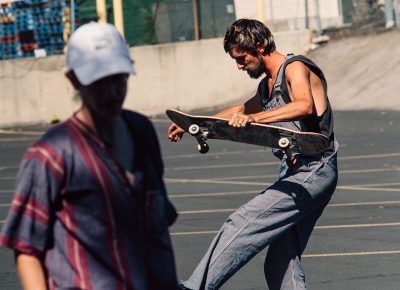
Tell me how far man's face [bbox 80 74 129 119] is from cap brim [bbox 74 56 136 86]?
0.04 m

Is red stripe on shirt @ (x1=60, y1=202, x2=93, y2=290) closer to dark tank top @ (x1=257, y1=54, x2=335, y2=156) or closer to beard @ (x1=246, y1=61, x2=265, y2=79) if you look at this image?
dark tank top @ (x1=257, y1=54, x2=335, y2=156)

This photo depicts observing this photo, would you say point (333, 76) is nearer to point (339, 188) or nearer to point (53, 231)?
point (339, 188)

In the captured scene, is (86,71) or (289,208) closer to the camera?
(86,71)

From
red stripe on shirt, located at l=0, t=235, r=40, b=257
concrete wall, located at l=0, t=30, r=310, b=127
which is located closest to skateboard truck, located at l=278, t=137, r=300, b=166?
red stripe on shirt, located at l=0, t=235, r=40, b=257

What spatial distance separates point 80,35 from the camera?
3842 mm

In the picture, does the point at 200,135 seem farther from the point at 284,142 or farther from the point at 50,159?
the point at 50,159

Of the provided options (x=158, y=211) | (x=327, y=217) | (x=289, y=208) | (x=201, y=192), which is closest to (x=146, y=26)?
(x=201, y=192)

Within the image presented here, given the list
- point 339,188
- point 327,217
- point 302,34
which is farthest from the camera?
point 302,34

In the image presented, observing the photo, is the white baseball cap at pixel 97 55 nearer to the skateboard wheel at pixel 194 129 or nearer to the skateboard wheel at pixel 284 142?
the skateboard wheel at pixel 284 142

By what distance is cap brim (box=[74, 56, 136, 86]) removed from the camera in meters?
3.76

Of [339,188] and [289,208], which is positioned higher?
[289,208]

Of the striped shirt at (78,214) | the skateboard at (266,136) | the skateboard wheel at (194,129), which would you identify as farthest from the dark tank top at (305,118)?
the striped shirt at (78,214)

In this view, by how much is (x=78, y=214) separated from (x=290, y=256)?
10.5 feet

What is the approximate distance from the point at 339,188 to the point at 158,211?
1012 cm
